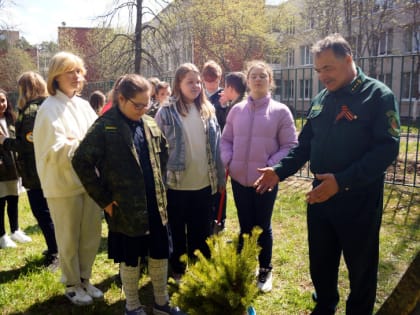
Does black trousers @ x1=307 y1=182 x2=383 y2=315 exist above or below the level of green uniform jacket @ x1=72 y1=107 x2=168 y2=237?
below

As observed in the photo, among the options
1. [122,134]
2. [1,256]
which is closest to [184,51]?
[1,256]

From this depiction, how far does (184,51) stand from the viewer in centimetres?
1614

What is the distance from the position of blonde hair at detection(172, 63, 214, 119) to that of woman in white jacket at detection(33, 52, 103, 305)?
77cm

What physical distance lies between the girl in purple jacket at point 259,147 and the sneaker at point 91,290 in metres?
1.38

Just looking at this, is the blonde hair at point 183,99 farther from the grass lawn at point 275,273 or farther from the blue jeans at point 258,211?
the grass lawn at point 275,273

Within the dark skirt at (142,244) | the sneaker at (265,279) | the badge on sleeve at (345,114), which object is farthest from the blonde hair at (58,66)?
the sneaker at (265,279)

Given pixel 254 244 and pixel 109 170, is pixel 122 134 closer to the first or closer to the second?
pixel 109 170

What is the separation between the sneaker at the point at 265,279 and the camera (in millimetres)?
3373

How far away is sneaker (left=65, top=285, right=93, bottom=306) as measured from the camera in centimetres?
314

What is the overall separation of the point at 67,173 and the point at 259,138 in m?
1.62

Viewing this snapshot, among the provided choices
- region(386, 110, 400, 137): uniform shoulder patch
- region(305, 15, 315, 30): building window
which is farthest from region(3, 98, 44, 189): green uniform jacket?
region(305, 15, 315, 30): building window

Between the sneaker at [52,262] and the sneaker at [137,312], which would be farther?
the sneaker at [52,262]

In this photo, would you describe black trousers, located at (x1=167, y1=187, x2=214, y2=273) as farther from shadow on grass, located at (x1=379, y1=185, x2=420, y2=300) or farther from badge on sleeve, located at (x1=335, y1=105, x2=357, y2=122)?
shadow on grass, located at (x1=379, y1=185, x2=420, y2=300)

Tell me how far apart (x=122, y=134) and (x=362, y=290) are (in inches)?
74.8
